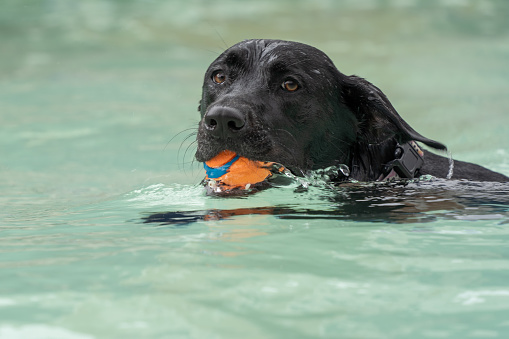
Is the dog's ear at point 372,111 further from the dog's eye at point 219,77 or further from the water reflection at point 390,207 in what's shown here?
the dog's eye at point 219,77

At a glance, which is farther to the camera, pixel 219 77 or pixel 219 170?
pixel 219 77

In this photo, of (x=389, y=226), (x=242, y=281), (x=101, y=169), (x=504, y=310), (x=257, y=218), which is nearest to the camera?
(x=504, y=310)

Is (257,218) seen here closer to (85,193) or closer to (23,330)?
(23,330)

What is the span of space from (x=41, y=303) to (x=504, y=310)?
5.38 ft

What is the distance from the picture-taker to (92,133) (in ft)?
34.2

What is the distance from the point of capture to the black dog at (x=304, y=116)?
14.1ft

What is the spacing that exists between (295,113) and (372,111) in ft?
2.08

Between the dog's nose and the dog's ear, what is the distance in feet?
3.79

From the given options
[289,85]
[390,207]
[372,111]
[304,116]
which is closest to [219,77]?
[289,85]

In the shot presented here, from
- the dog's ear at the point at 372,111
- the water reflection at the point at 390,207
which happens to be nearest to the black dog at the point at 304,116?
the dog's ear at the point at 372,111

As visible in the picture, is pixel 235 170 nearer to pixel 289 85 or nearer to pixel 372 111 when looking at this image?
pixel 289 85

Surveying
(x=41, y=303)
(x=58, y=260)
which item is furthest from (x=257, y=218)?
(x=41, y=303)

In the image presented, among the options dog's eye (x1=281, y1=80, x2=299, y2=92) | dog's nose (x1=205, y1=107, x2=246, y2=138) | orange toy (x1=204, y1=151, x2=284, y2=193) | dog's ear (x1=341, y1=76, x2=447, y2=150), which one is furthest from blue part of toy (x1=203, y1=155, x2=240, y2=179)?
dog's ear (x1=341, y1=76, x2=447, y2=150)

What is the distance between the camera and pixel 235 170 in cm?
429
